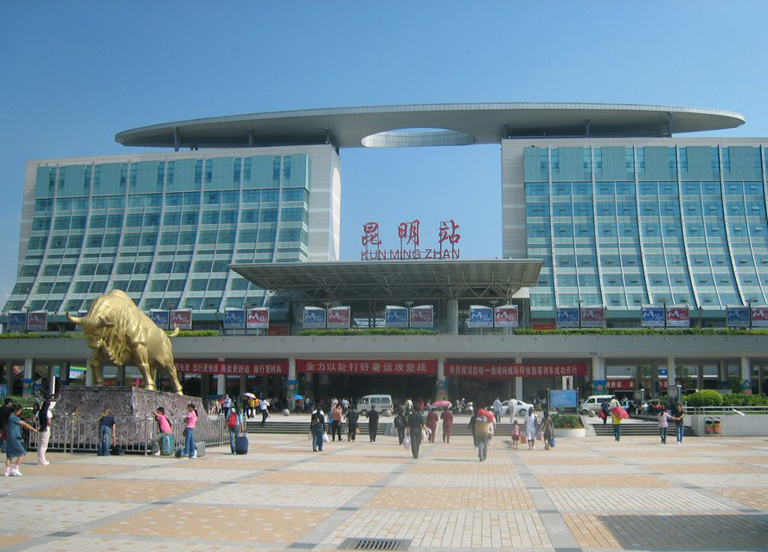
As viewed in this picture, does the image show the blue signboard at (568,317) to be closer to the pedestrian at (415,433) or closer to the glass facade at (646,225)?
the glass facade at (646,225)

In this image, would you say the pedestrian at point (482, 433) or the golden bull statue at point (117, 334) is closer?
the pedestrian at point (482, 433)

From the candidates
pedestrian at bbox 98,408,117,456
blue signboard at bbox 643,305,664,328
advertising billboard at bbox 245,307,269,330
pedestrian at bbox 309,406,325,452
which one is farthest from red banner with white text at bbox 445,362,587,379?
pedestrian at bbox 98,408,117,456

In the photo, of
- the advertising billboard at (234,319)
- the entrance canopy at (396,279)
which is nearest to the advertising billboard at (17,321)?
the advertising billboard at (234,319)

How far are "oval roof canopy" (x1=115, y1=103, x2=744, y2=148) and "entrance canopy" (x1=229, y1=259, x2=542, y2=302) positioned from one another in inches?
754

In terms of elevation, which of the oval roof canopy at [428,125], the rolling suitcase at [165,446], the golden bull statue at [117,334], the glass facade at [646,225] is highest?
the oval roof canopy at [428,125]

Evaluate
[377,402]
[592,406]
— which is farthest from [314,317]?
[592,406]

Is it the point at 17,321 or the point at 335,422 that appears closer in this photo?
the point at 335,422

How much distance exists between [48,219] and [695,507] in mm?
78305

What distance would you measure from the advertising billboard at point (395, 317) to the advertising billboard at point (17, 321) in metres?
29.7

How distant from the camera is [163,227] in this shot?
77.9 meters

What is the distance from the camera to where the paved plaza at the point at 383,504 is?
10.7 meters

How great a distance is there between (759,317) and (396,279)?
1066 inches

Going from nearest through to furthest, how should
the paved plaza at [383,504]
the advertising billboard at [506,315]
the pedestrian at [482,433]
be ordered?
1. the paved plaza at [383,504]
2. the pedestrian at [482,433]
3. the advertising billboard at [506,315]

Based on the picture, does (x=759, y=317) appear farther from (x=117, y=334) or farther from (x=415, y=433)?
(x=117, y=334)
